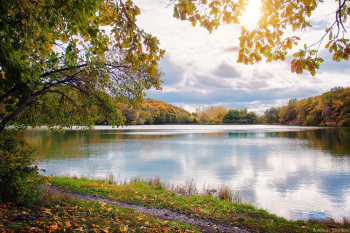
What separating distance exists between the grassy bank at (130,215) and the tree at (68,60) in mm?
2524

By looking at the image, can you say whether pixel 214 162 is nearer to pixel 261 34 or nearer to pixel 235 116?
pixel 261 34

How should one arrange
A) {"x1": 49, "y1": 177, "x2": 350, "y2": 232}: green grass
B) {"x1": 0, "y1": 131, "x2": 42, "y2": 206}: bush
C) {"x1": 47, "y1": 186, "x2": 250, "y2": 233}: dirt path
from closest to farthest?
{"x1": 0, "y1": 131, "x2": 42, "y2": 206}: bush < {"x1": 47, "y1": 186, "x2": 250, "y2": 233}: dirt path < {"x1": 49, "y1": 177, "x2": 350, "y2": 232}: green grass

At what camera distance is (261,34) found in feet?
15.8

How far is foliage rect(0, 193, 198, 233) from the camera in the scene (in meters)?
5.15

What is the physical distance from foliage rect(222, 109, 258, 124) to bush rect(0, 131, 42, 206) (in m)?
168

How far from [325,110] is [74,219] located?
11849cm

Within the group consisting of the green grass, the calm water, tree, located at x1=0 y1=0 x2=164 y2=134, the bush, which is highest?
tree, located at x1=0 y1=0 x2=164 y2=134

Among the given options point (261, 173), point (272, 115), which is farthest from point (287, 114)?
point (261, 173)

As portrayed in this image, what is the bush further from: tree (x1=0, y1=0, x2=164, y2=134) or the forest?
the forest

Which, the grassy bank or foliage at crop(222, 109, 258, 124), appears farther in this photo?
foliage at crop(222, 109, 258, 124)

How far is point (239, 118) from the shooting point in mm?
169875

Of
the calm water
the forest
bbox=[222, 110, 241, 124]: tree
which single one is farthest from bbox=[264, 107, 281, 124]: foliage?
the calm water

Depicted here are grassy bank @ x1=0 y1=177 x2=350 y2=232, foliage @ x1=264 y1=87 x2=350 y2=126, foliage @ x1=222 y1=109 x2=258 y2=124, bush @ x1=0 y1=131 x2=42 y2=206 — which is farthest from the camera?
foliage @ x1=222 y1=109 x2=258 y2=124

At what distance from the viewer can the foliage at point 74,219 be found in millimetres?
5152
